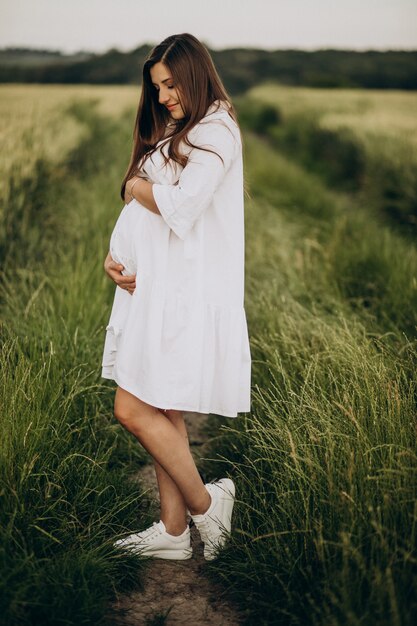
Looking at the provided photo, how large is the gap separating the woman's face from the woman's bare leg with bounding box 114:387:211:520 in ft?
3.29

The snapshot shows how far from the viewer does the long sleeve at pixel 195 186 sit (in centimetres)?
190

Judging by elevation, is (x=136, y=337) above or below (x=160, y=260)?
below

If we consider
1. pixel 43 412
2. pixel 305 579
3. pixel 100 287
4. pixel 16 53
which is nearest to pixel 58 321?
pixel 100 287

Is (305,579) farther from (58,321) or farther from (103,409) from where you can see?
(58,321)

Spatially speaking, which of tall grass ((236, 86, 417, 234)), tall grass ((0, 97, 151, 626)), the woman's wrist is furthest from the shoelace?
tall grass ((236, 86, 417, 234))

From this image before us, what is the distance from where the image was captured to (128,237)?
209 cm

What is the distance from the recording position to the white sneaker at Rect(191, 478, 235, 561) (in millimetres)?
2256

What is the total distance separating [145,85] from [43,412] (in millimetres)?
1328

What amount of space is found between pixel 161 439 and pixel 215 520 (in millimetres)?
402

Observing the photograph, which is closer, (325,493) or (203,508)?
(325,493)

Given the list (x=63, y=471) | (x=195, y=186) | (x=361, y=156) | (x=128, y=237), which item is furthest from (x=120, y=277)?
(x=361, y=156)

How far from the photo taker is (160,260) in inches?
79.7

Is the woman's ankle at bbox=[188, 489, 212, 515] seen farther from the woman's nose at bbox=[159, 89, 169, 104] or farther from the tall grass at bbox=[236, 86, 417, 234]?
the tall grass at bbox=[236, 86, 417, 234]

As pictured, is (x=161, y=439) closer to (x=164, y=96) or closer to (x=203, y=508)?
(x=203, y=508)
